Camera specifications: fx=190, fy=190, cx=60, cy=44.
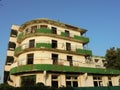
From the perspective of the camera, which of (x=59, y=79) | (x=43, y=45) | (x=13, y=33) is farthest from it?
(x=13, y=33)

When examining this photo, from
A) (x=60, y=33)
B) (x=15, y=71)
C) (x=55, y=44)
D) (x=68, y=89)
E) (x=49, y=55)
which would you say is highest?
(x=60, y=33)

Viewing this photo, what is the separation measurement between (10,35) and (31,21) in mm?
8200

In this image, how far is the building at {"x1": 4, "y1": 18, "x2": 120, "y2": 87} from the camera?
32719 mm

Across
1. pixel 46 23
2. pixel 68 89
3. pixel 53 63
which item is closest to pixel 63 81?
pixel 53 63

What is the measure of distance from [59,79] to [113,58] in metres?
16.6

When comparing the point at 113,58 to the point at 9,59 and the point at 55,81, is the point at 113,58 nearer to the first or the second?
the point at 55,81

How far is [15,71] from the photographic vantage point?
33125 mm

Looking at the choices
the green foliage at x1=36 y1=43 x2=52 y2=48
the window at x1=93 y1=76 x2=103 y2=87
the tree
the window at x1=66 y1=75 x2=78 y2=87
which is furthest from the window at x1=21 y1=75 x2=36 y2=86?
the tree

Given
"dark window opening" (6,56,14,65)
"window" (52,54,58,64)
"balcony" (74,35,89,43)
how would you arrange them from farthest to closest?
"dark window opening" (6,56,14,65) → "balcony" (74,35,89,43) → "window" (52,54,58,64)

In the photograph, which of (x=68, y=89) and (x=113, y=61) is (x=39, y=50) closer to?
(x=68, y=89)

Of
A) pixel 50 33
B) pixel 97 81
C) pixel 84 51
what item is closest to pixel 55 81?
pixel 97 81

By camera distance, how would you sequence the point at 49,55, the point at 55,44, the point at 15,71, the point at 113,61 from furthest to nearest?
the point at 113,61, the point at 55,44, the point at 49,55, the point at 15,71

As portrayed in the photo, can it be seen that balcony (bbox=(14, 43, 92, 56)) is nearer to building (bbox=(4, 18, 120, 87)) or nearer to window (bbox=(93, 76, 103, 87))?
building (bbox=(4, 18, 120, 87))

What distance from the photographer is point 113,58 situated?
44.2 m
